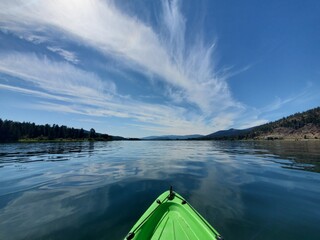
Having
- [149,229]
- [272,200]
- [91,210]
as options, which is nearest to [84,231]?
[91,210]

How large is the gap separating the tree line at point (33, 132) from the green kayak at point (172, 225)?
163 meters

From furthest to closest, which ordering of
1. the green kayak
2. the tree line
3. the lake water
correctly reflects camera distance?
the tree line → the lake water → the green kayak

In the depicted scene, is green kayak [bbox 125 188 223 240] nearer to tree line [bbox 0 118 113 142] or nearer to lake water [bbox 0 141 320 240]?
lake water [bbox 0 141 320 240]

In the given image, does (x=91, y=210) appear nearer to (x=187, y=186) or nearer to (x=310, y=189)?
(x=187, y=186)

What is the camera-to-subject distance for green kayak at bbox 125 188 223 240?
5.85 m

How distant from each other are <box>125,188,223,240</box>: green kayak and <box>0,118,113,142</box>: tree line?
536ft

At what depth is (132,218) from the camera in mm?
8445

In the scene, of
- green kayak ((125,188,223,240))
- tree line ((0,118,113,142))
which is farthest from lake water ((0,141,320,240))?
tree line ((0,118,113,142))

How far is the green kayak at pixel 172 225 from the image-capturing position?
585 centimetres

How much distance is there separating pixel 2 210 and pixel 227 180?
637 inches

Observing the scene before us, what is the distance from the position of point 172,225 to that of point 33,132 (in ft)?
568

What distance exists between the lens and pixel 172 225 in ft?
21.7

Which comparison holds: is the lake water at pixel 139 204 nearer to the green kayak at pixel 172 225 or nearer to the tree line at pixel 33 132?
the green kayak at pixel 172 225

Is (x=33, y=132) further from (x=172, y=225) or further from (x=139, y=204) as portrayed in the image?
(x=172, y=225)
